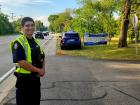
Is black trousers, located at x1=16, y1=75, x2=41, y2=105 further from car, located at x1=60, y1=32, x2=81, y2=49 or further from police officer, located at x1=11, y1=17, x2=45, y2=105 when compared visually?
car, located at x1=60, y1=32, x2=81, y2=49

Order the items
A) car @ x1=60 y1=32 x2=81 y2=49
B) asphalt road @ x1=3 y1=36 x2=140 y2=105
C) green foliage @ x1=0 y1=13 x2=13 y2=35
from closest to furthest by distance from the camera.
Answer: asphalt road @ x1=3 y1=36 x2=140 y2=105
car @ x1=60 y1=32 x2=81 y2=49
green foliage @ x1=0 y1=13 x2=13 y2=35

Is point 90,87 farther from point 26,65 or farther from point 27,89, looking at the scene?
point 26,65

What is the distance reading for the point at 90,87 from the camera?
11.7m

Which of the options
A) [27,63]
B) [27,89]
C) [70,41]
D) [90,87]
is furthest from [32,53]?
[70,41]

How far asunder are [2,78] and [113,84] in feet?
12.9

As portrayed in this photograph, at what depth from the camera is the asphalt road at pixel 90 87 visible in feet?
31.6

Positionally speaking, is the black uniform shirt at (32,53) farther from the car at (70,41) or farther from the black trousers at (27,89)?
the car at (70,41)

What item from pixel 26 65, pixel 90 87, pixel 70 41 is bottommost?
pixel 90 87

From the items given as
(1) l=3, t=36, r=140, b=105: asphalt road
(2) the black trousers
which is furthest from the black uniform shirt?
(1) l=3, t=36, r=140, b=105: asphalt road

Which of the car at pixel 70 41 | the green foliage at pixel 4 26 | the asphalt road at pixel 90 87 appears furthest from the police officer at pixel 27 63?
the green foliage at pixel 4 26

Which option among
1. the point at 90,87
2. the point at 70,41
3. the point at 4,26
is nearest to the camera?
the point at 90,87

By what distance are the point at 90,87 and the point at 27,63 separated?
234 inches

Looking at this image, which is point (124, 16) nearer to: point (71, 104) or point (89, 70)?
point (89, 70)

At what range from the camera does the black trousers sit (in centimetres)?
603
